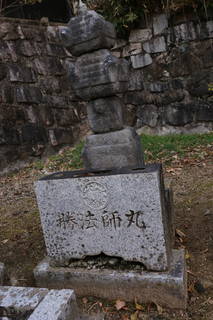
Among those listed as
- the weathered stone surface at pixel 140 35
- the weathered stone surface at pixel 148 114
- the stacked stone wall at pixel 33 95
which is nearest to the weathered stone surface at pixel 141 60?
the weathered stone surface at pixel 140 35

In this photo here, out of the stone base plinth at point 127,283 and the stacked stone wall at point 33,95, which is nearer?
the stone base plinth at point 127,283

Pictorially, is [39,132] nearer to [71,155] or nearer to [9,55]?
[71,155]

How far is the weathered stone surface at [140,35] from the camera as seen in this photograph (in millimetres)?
5870

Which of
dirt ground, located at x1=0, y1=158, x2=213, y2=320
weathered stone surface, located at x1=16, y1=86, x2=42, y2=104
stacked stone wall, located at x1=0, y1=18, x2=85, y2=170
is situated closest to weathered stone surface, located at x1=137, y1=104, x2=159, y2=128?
stacked stone wall, located at x1=0, y1=18, x2=85, y2=170

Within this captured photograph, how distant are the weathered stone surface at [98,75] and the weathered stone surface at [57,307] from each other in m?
1.37

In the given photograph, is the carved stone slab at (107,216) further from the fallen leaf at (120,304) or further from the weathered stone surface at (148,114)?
the weathered stone surface at (148,114)

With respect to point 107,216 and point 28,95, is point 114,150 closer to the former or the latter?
point 107,216

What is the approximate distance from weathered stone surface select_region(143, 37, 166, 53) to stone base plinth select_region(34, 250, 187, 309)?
483 cm

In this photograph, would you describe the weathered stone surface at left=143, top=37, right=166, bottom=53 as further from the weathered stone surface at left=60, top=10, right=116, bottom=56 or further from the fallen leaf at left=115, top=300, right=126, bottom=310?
the fallen leaf at left=115, top=300, right=126, bottom=310

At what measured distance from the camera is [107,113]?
2119mm

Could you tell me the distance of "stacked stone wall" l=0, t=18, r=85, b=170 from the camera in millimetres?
5520

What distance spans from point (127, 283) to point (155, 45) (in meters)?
5.18

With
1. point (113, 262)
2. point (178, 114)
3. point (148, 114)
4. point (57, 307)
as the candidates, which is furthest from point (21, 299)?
point (148, 114)

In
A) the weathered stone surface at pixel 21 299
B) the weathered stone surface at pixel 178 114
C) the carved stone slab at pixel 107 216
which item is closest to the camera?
the weathered stone surface at pixel 21 299
